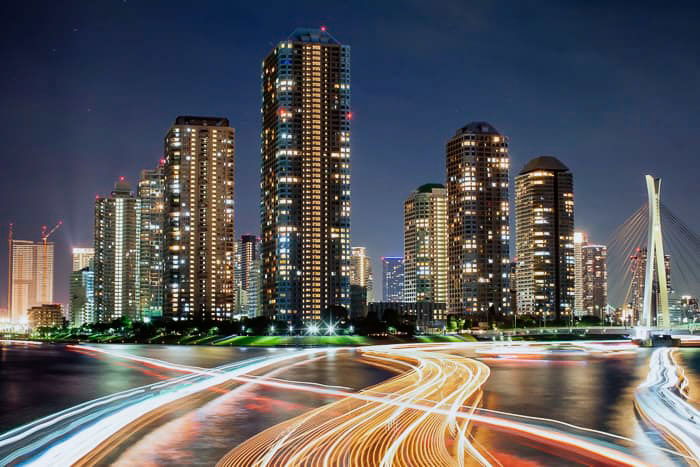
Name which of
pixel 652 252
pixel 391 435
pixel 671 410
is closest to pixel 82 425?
pixel 391 435

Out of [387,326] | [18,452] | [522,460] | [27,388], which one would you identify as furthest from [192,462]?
[387,326]

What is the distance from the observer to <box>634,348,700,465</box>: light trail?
22400 millimetres

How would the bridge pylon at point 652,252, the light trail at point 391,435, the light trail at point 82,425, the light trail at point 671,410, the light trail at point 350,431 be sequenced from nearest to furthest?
the light trail at point 391,435
the light trail at point 350,431
the light trail at point 82,425
the light trail at point 671,410
the bridge pylon at point 652,252

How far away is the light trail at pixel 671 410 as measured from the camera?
882 inches

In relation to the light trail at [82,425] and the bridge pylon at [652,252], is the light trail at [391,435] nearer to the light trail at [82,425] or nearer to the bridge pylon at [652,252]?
the light trail at [82,425]

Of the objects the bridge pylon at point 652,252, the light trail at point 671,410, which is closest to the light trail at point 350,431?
the light trail at point 671,410

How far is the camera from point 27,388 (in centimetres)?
3966

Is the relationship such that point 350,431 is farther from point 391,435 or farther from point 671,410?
point 671,410

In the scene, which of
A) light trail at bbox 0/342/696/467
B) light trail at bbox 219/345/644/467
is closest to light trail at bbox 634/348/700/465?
light trail at bbox 0/342/696/467

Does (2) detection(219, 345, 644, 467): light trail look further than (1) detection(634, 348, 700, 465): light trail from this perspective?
No

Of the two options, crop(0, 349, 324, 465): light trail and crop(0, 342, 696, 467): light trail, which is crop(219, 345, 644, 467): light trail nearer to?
crop(0, 342, 696, 467): light trail

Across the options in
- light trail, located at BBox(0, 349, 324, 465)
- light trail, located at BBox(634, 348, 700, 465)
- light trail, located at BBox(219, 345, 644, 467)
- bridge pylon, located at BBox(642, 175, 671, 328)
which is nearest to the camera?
light trail, located at BBox(219, 345, 644, 467)

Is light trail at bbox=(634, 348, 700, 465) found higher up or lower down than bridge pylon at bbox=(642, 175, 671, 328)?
lower down

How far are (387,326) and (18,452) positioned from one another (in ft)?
401
